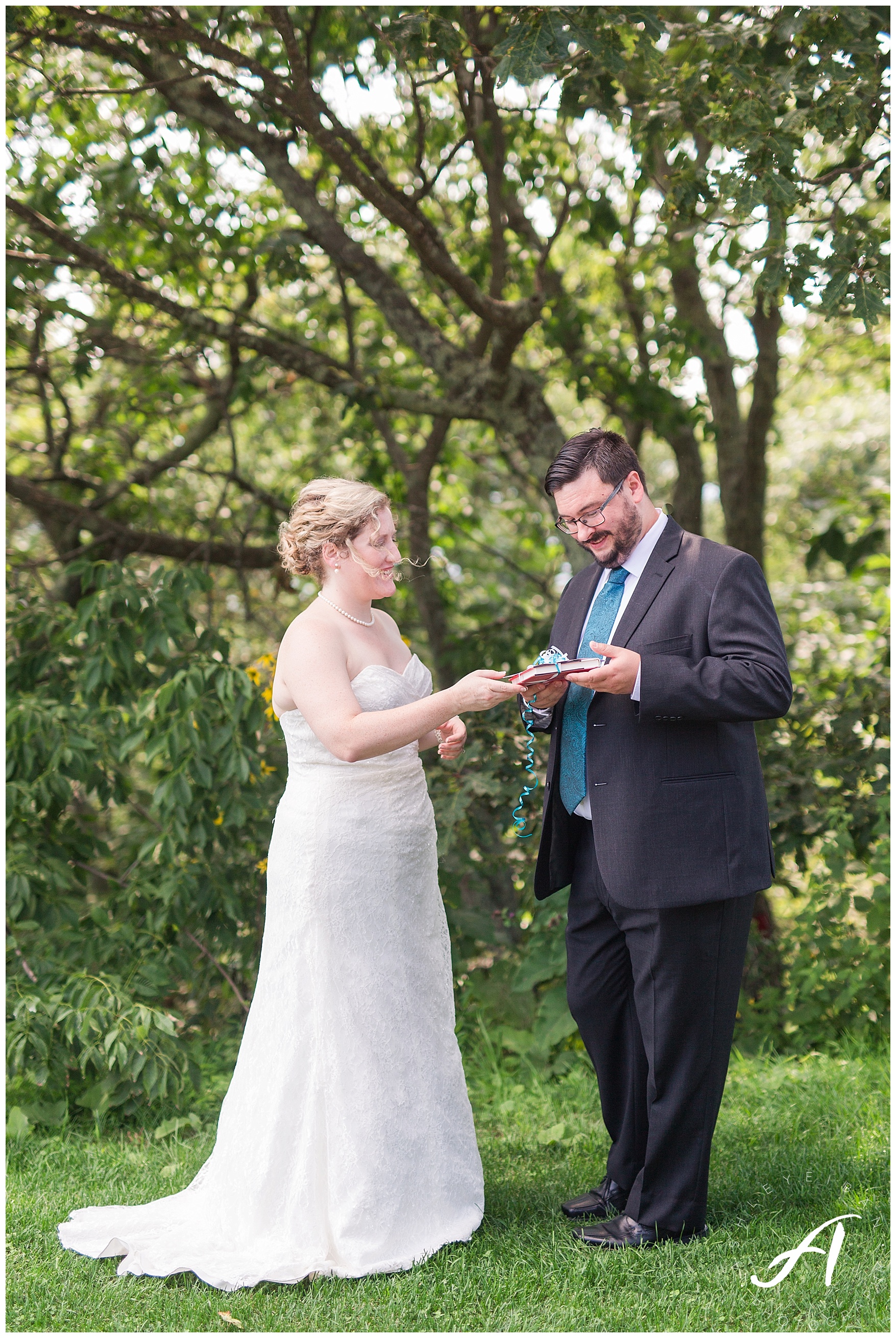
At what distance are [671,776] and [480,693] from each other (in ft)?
1.88

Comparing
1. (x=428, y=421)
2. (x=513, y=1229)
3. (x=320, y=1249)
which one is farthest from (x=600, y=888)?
(x=428, y=421)

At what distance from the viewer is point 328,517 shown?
2977mm

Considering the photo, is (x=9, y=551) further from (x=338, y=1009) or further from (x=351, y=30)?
(x=338, y=1009)

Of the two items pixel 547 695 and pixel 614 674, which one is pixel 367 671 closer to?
pixel 547 695

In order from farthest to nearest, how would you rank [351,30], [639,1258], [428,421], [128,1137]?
[428,421], [351,30], [128,1137], [639,1258]

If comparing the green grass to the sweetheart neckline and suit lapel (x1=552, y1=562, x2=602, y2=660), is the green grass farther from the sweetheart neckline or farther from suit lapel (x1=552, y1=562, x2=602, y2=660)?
suit lapel (x1=552, y1=562, x2=602, y2=660)

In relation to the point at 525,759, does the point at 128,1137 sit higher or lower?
lower

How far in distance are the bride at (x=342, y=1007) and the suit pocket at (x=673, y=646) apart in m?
0.41

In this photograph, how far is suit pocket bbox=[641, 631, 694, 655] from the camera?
2812 mm

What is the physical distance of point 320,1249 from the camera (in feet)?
9.34

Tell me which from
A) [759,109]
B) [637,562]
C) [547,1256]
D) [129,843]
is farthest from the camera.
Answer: [129,843]

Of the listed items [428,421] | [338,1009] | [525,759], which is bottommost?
[338,1009]

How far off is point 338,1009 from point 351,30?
4362 millimetres

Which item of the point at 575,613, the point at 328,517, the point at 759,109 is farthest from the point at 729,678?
the point at 759,109
